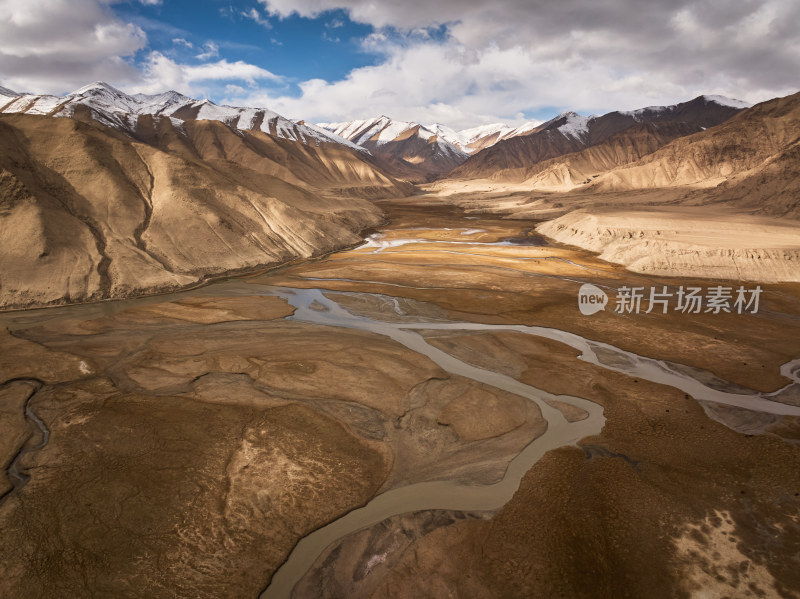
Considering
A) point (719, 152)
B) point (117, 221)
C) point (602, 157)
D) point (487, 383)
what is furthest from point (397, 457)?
point (602, 157)

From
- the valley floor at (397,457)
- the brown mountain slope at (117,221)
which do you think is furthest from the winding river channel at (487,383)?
the brown mountain slope at (117,221)

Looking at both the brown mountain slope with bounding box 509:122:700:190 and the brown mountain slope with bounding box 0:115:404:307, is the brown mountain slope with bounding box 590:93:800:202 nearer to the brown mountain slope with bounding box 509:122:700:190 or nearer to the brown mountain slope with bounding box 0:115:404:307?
the brown mountain slope with bounding box 509:122:700:190

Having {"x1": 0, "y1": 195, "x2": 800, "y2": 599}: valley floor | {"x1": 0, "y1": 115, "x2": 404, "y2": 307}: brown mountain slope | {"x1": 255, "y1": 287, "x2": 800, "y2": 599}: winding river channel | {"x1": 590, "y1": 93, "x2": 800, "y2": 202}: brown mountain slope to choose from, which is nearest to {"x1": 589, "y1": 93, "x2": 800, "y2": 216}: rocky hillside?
{"x1": 590, "y1": 93, "x2": 800, "y2": 202}: brown mountain slope

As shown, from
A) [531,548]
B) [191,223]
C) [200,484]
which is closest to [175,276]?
[191,223]

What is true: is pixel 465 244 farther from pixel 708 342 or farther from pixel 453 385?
pixel 453 385

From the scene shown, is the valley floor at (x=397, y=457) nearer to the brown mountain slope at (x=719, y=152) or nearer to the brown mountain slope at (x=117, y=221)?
the brown mountain slope at (x=117, y=221)

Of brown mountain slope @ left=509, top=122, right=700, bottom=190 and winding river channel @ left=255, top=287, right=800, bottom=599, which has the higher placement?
brown mountain slope @ left=509, top=122, right=700, bottom=190
